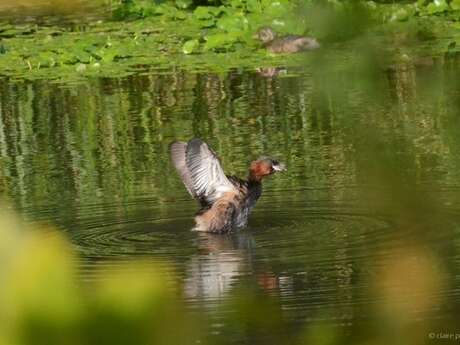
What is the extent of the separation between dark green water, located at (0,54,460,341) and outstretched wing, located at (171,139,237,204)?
0.17m

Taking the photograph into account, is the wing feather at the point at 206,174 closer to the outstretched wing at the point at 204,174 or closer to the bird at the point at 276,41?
the outstretched wing at the point at 204,174

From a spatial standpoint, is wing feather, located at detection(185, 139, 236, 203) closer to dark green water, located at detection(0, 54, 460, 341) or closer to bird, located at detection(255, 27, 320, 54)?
dark green water, located at detection(0, 54, 460, 341)

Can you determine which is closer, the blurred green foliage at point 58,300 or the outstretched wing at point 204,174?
the blurred green foliage at point 58,300

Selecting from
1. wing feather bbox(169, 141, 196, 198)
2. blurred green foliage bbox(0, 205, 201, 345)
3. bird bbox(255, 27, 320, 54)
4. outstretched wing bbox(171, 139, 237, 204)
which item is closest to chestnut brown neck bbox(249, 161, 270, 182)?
outstretched wing bbox(171, 139, 237, 204)

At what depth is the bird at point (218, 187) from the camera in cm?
845

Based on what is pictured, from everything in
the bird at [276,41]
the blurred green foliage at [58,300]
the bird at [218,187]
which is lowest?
the bird at [276,41]

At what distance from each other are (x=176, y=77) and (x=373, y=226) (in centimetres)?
716

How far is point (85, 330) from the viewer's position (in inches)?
78.3

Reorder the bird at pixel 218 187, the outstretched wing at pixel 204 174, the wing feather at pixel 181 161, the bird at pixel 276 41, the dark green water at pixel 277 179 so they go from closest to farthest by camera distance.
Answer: the dark green water at pixel 277 179 → the bird at pixel 218 187 → the outstretched wing at pixel 204 174 → the wing feather at pixel 181 161 → the bird at pixel 276 41

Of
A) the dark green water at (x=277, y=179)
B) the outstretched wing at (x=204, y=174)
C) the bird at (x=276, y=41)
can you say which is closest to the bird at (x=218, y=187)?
the outstretched wing at (x=204, y=174)

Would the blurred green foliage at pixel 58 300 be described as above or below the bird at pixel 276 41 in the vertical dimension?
above

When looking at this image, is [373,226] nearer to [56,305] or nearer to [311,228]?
[311,228]

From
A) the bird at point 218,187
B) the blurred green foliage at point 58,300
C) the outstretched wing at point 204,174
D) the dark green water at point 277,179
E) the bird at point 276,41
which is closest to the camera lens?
the blurred green foliage at point 58,300

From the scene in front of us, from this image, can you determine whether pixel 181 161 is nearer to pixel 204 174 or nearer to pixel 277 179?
pixel 204 174
